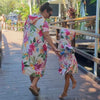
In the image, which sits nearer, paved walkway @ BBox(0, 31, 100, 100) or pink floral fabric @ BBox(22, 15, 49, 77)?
pink floral fabric @ BBox(22, 15, 49, 77)

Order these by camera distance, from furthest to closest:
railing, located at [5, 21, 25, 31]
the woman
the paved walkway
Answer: railing, located at [5, 21, 25, 31], the paved walkway, the woman

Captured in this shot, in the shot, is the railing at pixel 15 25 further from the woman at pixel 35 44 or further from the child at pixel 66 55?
the child at pixel 66 55

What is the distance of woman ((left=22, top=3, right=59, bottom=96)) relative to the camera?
3871 mm

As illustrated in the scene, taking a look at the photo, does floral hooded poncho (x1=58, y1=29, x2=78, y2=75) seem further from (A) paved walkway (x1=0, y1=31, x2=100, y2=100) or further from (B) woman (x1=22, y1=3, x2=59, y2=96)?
(A) paved walkway (x1=0, y1=31, x2=100, y2=100)

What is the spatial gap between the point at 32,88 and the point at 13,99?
1.50 feet

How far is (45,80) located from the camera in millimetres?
5234

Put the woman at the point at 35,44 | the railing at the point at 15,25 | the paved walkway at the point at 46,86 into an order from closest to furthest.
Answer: the woman at the point at 35,44
the paved walkway at the point at 46,86
the railing at the point at 15,25

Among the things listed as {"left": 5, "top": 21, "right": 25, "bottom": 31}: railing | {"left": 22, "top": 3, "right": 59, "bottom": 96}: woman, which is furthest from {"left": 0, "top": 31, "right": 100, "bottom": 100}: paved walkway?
{"left": 5, "top": 21, "right": 25, "bottom": 31}: railing

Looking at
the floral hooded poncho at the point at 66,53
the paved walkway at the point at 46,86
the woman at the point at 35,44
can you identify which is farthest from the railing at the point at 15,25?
the floral hooded poncho at the point at 66,53

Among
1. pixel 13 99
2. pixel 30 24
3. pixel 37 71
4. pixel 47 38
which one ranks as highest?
pixel 30 24

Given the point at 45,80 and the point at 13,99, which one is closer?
the point at 13,99

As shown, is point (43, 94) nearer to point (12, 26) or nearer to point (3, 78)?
point (3, 78)

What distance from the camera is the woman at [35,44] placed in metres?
3.87

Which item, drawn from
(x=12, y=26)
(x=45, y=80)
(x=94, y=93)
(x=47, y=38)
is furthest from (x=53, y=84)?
(x=12, y=26)
